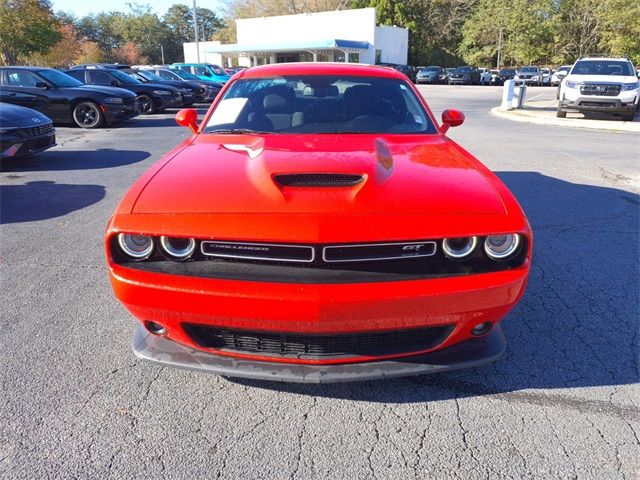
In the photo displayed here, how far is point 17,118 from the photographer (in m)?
7.45

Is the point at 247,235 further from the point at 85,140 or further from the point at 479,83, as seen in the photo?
the point at 479,83

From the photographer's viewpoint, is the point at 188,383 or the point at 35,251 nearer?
the point at 188,383

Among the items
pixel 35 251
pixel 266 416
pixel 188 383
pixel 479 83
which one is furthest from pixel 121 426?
pixel 479 83

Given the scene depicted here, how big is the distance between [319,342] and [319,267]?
36cm

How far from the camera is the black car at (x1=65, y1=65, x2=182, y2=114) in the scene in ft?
48.1

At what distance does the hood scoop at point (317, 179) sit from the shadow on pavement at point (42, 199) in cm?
412

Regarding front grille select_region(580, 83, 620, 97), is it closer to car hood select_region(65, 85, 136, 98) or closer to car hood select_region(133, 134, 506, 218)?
car hood select_region(65, 85, 136, 98)

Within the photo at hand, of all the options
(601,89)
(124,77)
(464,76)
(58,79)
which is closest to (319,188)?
(58,79)

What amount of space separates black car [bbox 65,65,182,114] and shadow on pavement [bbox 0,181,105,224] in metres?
9.36

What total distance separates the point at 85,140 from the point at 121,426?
9797 mm

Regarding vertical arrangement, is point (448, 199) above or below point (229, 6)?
below

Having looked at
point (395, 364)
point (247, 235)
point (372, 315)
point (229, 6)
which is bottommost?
point (395, 364)

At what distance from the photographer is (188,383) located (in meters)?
2.58

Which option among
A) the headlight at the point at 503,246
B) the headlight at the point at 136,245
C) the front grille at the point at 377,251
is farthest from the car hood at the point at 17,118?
the headlight at the point at 503,246
